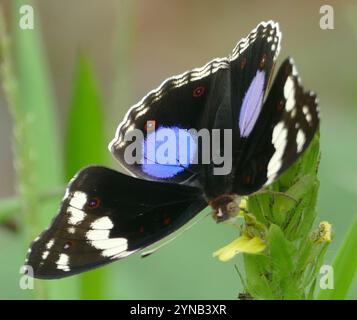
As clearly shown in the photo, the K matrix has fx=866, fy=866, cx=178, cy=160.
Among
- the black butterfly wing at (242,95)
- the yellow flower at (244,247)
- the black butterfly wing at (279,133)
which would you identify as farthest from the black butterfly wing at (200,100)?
the yellow flower at (244,247)

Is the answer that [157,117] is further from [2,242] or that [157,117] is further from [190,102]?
[2,242]

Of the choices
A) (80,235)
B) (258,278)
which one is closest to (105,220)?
(80,235)

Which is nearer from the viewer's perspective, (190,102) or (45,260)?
(45,260)

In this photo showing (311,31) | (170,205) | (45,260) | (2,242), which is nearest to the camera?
(45,260)

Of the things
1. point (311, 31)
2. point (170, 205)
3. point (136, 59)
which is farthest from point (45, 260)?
point (136, 59)

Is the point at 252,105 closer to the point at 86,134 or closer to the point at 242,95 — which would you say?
the point at 242,95
